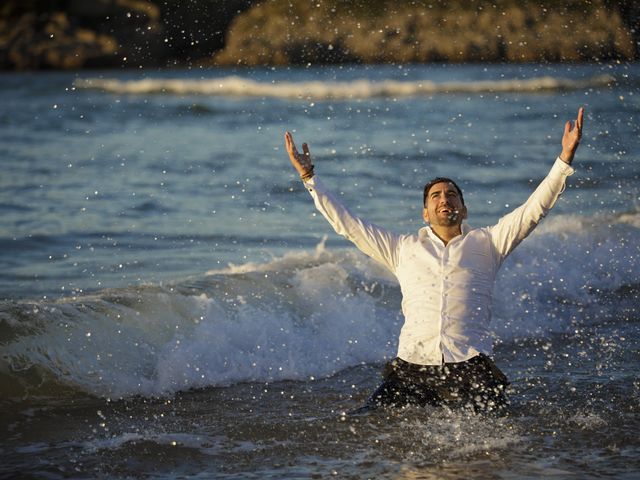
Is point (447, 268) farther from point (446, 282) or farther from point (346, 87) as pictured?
point (346, 87)

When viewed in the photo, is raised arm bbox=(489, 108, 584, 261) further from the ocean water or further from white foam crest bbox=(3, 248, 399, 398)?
white foam crest bbox=(3, 248, 399, 398)

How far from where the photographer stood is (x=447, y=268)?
641 cm

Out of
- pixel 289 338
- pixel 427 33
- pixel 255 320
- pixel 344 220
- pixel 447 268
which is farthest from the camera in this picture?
pixel 427 33

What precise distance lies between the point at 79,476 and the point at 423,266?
2.15m

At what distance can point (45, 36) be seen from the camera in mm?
72688

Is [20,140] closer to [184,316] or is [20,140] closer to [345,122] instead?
[345,122]

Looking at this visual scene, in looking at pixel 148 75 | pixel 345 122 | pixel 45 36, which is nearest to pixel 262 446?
pixel 345 122

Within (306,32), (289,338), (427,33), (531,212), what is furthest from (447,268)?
(306,32)

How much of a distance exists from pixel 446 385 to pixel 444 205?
1.00 metres

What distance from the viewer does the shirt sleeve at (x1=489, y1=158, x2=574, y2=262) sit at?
20.5ft

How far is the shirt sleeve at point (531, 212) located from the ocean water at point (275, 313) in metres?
0.98

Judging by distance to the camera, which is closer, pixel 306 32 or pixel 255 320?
pixel 255 320

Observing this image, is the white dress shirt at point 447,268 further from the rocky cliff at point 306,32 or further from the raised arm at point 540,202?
the rocky cliff at point 306,32

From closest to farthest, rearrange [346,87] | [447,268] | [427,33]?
[447,268], [346,87], [427,33]
